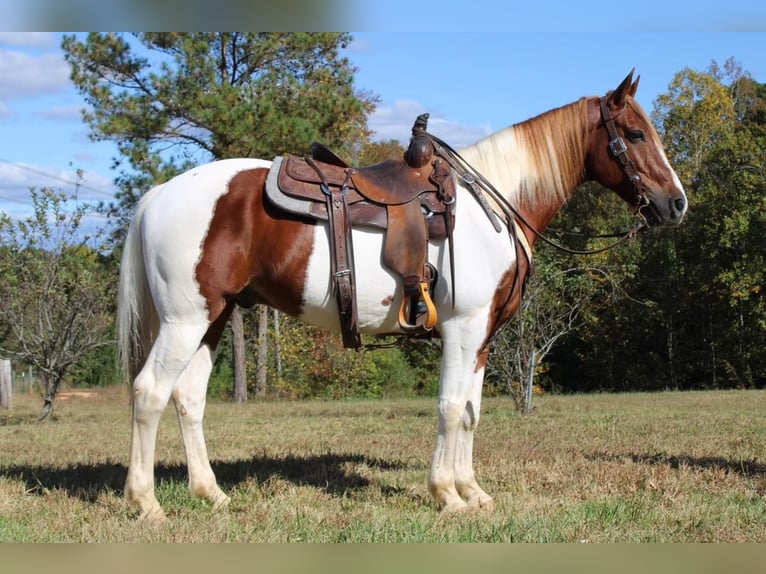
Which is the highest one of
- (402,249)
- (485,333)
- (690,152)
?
(690,152)

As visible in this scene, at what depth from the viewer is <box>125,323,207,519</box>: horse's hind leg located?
4.77 metres

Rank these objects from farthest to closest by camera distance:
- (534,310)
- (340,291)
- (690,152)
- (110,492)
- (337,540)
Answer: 1. (690,152)
2. (534,310)
3. (110,492)
4. (340,291)
5. (337,540)

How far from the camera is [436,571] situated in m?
3.12

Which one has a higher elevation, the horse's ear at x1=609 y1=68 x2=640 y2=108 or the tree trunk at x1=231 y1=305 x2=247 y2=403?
the horse's ear at x1=609 y1=68 x2=640 y2=108

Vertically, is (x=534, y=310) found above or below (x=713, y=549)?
above

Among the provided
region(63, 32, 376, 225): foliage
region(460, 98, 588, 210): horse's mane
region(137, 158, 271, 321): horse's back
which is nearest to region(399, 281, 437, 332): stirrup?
region(460, 98, 588, 210): horse's mane

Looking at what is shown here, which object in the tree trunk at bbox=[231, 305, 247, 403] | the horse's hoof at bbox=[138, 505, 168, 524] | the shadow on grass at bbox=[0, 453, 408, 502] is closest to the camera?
the horse's hoof at bbox=[138, 505, 168, 524]

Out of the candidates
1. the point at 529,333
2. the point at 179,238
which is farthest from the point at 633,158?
the point at 529,333

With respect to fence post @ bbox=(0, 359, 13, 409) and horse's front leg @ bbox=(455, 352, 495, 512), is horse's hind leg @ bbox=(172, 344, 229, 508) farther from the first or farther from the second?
fence post @ bbox=(0, 359, 13, 409)

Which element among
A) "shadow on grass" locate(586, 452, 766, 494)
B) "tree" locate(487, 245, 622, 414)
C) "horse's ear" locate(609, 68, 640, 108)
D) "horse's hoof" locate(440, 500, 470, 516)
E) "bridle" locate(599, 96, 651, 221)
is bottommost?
"shadow on grass" locate(586, 452, 766, 494)

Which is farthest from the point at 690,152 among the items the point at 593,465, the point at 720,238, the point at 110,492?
the point at 110,492

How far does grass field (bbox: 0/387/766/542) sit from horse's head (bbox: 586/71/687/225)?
1852 mm

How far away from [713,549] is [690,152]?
3376 cm

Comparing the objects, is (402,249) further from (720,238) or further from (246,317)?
(720,238)
